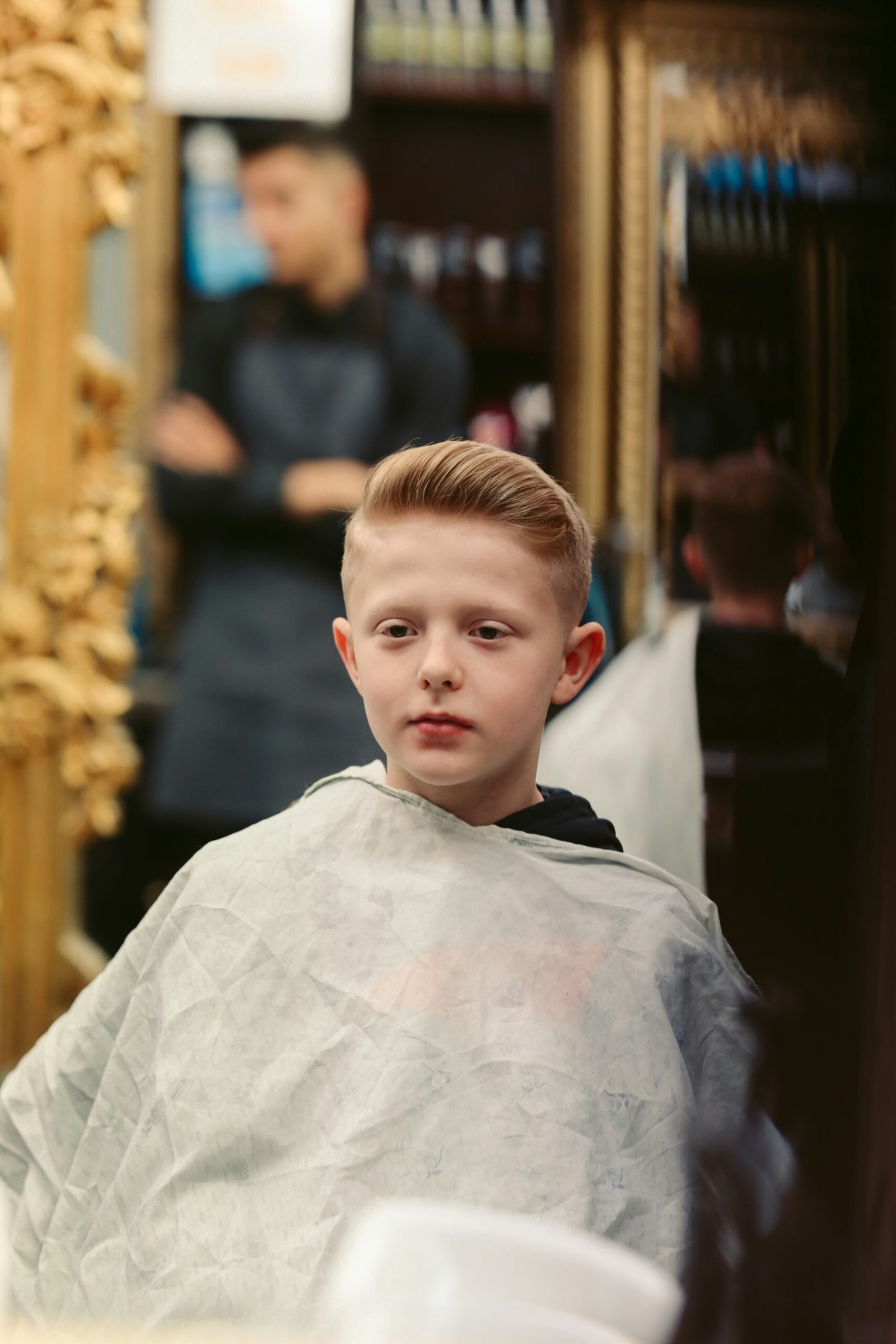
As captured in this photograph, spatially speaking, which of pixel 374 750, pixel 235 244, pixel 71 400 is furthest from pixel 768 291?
pixel 71 400

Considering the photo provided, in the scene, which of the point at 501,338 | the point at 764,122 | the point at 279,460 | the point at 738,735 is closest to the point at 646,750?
the point at 738,735

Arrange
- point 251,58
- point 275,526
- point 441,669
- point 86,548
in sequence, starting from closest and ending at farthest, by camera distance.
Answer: point 441,669, point 275,526, point 251,58, point 86,548

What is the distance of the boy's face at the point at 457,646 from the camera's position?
1.91 feet

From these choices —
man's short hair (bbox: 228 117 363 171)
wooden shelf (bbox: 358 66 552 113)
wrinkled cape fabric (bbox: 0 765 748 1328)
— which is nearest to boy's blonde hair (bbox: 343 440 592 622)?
wrinkled cape fabric (bbox: 0 765 748 1328)

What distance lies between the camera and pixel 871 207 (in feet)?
2.04

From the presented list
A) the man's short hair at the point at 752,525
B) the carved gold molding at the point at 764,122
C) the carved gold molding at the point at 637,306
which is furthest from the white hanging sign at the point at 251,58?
the man's short hair at the point at 752,525

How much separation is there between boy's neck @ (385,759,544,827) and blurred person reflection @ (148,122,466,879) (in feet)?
0.15

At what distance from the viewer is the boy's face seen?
1.91ft

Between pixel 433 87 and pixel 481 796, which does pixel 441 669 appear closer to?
pixel 481 796

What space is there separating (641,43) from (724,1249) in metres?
0.70

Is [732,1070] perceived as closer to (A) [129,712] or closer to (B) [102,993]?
(B) [102,993]

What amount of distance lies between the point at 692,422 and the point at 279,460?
58 centimetres

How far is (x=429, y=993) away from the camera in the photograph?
604mm

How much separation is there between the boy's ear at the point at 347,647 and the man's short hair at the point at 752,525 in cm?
19
